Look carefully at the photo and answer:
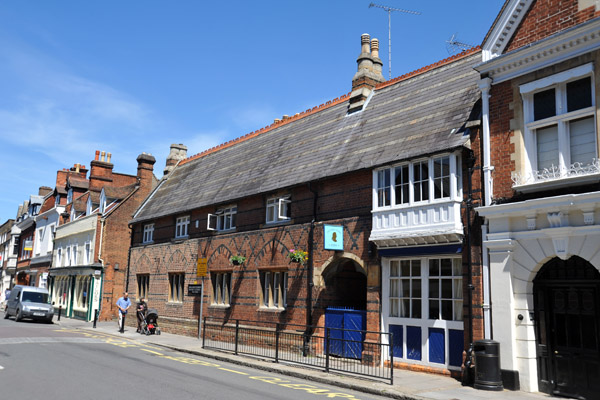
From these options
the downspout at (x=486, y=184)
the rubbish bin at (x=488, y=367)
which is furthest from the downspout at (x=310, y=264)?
the rubbish bin at (x=488, y=367)

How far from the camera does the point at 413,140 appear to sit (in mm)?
14297

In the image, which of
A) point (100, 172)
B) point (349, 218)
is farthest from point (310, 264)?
point (100, 172)

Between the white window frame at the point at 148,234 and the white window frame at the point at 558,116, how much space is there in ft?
66.6

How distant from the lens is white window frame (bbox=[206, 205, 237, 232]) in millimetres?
21281

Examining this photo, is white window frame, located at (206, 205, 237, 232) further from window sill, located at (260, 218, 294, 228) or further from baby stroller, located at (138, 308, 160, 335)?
baby stroller, located at (138, 308, 160, 335)

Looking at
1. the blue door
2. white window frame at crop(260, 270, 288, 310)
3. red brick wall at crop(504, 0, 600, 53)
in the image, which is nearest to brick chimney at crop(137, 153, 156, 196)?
white window frame at crop(260, 270, 288, 310)

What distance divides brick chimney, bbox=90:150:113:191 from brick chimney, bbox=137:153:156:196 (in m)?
5.50

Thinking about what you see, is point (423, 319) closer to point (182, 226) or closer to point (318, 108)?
point (318, 108)

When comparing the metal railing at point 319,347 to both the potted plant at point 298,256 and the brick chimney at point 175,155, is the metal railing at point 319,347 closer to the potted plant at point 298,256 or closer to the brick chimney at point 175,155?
the potted plant at point 298,256

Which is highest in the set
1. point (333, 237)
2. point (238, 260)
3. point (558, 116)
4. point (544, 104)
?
point (544, 104)

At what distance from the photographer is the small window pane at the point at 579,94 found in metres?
10.5

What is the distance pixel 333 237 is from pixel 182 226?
11.3 m

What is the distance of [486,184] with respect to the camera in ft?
39.3

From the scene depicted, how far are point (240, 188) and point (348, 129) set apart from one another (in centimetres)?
533
